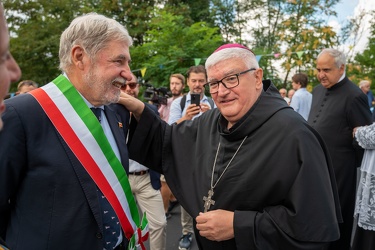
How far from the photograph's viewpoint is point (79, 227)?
5.69 feet

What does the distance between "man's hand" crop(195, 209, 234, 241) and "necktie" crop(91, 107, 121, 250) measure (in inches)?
18.8

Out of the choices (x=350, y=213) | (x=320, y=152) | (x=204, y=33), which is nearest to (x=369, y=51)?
(x=204, y=33)

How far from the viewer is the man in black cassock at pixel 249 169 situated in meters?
1.92

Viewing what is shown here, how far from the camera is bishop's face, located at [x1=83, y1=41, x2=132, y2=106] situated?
1.92 metres

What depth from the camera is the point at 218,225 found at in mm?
1968

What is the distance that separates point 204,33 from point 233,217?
38.8ft

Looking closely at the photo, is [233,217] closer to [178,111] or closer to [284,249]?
[284,249]

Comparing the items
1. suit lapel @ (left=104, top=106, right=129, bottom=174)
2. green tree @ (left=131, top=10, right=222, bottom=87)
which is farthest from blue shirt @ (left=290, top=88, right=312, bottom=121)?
suit lapel @ (left=104, top=106, right=129, bottom=174)

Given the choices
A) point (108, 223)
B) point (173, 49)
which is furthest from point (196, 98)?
point (173, 49)

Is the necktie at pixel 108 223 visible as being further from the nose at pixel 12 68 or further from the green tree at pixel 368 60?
the green tree at pixel 368 60

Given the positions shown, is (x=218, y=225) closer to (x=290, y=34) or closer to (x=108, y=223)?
(x=108, y=223)

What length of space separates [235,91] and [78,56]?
0.89 m

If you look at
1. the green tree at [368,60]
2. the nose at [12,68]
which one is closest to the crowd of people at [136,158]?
the nose at [12,68]

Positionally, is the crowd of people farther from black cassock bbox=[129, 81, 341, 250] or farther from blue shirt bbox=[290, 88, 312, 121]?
blue shirt bbox=[290, 88, 312, 121]
